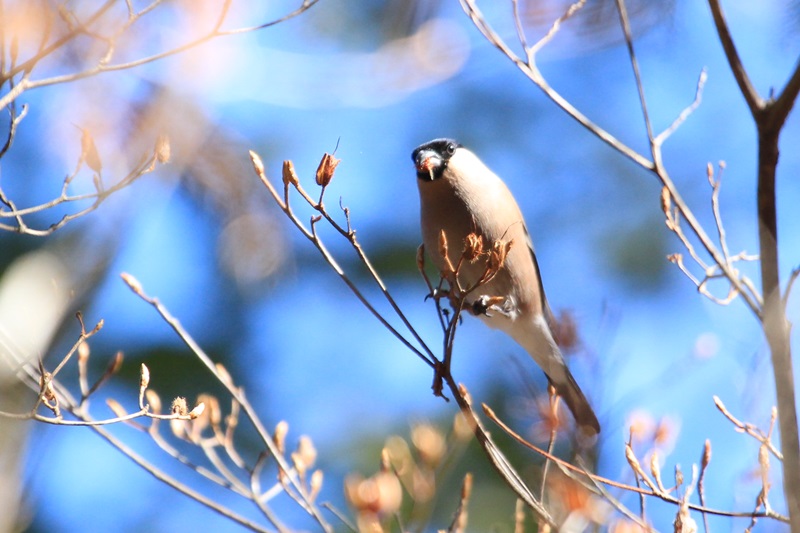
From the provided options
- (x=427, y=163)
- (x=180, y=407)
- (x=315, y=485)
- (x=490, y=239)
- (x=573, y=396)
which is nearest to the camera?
(x=180, y=407)

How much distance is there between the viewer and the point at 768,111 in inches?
61.2

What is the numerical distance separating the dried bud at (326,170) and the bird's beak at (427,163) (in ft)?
4.79

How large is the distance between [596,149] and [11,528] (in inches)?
285

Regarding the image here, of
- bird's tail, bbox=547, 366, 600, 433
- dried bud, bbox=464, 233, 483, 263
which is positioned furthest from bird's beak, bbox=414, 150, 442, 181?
dried bud, bbox=464, 233, 483, 263

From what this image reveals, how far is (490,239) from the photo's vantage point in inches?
123

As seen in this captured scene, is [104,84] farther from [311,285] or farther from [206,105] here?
[311,285]

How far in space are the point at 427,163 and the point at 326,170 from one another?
58.4 inches

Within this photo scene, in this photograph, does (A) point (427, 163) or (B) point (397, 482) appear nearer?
(B) point (397, 482)

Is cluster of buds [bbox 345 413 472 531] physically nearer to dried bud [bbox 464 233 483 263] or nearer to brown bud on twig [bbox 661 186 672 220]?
dried bud [bbox 464 233 483 263]

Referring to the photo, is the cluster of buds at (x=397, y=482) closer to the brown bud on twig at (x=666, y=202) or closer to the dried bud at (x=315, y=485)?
the dried bud at (x=315, y=485)

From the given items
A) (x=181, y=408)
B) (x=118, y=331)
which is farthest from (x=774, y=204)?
(x=118, y=331)

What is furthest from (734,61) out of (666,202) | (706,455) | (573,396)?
(573,396)

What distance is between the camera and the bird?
3170 millimetres

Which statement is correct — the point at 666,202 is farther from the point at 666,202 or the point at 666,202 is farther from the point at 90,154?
the point at 90,154
